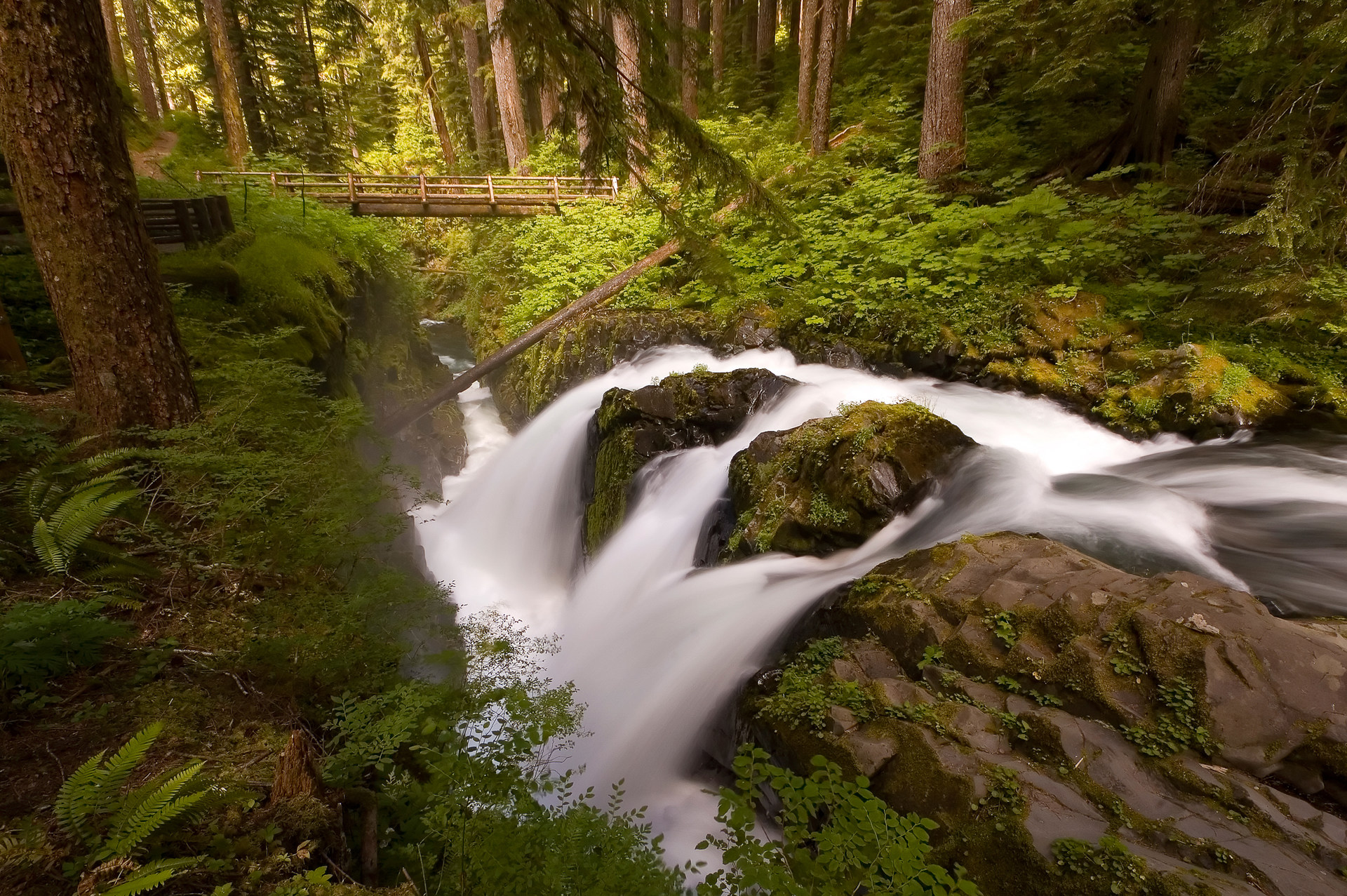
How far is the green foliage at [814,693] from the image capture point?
3732 mm

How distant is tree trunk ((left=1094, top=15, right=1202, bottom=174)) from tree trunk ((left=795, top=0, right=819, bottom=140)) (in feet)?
21.7

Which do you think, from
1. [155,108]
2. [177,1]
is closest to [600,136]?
[155,108]

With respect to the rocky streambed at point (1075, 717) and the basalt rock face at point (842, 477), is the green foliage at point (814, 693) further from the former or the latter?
the basalt rock face at point (842, 477)

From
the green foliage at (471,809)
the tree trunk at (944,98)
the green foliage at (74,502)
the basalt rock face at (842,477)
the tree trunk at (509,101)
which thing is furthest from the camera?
the tree trunk at (509,101)

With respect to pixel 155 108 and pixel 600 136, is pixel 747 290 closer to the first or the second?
pixel 600 136

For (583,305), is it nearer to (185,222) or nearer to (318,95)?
(185,222)

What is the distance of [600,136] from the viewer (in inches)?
190

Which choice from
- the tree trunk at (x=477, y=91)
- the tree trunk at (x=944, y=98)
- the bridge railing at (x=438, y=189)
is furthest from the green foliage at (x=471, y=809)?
the tree trunk at (x=477, y=91)

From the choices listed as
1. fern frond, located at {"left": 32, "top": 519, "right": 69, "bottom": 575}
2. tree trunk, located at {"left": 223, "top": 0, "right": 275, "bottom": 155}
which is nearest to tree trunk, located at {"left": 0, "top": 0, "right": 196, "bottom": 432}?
fern frond, located at {"left": 32, "top": 519, "right": 69, "bottom": 575}

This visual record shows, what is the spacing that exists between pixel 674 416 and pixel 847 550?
10.0ft

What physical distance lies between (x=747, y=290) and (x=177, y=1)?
89.2ft

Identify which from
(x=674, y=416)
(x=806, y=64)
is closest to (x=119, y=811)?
(x=674, y=416)

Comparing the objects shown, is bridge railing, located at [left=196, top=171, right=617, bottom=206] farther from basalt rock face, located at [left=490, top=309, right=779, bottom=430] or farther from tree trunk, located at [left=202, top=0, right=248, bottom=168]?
basalt rock face, located at [left=490, top=309, right=779, bottom=430]

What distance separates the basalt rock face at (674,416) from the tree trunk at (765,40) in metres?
16.7
